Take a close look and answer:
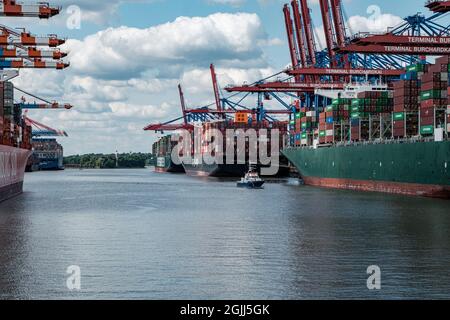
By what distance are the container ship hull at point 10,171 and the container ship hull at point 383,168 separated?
30779mm

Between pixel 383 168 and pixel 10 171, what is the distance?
31.4 metres

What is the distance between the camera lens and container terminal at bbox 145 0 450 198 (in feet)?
180

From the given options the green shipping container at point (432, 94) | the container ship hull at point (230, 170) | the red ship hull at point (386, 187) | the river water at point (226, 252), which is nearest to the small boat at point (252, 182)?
the red ship hull at point (386, 187)

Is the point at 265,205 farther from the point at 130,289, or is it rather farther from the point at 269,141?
the point at 269,141

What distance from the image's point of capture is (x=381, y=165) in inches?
2564

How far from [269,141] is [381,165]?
196 feet

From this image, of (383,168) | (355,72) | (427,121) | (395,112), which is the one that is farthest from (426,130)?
(355,72)

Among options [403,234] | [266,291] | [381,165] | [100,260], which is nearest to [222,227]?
[403,234]

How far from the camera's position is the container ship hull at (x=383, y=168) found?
53781 millimetres

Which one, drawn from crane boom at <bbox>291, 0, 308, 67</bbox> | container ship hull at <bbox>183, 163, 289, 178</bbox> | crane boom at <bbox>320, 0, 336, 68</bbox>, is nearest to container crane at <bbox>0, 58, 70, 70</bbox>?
crane boom at <bbox>320, 0, 336, 68</bbox>

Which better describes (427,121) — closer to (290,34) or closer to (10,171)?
(10,171)

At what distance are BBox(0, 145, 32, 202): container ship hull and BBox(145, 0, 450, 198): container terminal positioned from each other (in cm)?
2622

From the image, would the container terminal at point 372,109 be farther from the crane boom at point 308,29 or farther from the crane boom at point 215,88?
the crane boom at point 215,88

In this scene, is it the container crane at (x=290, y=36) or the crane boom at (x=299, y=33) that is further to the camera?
the container crane at (x=290, y=36)
